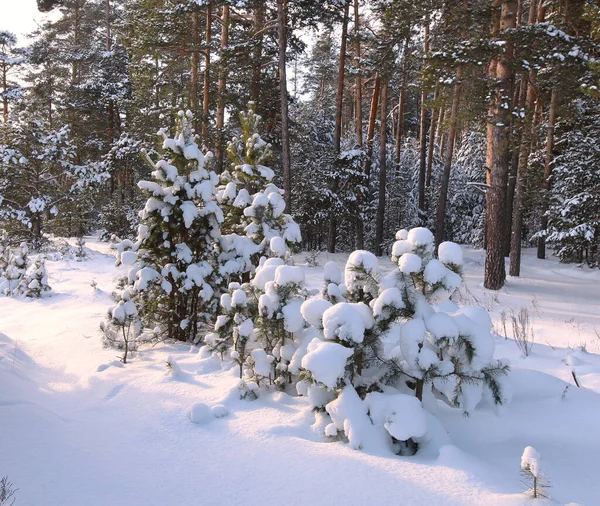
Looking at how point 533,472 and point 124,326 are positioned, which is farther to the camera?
point 124,326

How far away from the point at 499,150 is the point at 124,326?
28.0 ft

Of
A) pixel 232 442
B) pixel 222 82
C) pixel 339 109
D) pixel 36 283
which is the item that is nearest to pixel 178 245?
pixel 232 442

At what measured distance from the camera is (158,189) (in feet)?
15.7

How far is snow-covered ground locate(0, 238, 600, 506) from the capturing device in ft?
7.10

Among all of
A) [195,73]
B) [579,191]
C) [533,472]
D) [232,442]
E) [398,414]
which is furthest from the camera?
[195,73]

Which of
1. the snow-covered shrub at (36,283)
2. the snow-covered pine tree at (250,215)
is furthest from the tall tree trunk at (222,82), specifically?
the snow-covered shrub at (36,283)

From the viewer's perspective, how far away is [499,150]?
9.15m

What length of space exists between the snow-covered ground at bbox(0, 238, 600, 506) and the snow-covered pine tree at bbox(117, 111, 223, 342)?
0.62m

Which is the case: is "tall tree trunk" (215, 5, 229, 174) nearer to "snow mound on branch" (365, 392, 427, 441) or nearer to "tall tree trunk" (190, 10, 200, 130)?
"tall tree trunk" (190, 10, 200, 130)

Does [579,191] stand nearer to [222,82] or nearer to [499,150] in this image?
[499,150]

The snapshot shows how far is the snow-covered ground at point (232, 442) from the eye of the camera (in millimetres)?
2164

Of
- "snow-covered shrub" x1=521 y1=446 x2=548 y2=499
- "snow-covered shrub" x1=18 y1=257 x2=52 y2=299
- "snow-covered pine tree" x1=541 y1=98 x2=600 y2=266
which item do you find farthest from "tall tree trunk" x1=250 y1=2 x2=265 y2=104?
"snow-covered shrub" x1=521 y1=446 x2=548 y2=499

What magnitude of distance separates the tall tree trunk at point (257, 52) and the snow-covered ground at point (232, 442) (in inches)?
395

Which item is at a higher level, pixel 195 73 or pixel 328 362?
pixel 195 73
